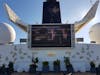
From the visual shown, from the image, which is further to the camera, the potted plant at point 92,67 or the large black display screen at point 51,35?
the large black display screen at point 51,35

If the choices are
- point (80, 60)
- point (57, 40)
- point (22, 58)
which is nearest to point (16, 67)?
point (22, 58)

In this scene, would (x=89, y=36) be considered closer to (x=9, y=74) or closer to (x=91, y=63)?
(x=91, y=63)

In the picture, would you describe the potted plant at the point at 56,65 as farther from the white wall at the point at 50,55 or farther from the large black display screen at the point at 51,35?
the large black display screen at the point at 51,35

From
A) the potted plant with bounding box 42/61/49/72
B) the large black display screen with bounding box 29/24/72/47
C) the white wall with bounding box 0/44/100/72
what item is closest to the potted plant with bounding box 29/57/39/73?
the potted plant with bounding box 42/61/49/72

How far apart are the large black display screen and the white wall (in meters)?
0.67

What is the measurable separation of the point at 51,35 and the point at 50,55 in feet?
8.34

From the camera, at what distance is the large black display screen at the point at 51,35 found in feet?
106

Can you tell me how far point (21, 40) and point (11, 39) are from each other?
1886mm

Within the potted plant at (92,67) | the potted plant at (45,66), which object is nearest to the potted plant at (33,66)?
the potted plant at (45,66)

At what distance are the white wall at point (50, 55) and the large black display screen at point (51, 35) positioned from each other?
669mm

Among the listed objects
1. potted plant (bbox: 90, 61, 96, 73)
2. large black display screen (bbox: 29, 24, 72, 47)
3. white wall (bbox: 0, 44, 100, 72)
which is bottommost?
potted plant (bbox: 90, 61, 96, 73)

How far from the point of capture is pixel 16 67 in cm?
3256

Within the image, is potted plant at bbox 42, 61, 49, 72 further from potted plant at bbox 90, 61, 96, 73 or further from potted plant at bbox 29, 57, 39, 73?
potted plant at bbox 90, 61, 96, 73

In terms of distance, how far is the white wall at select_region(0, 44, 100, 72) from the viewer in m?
Result: 32.7
